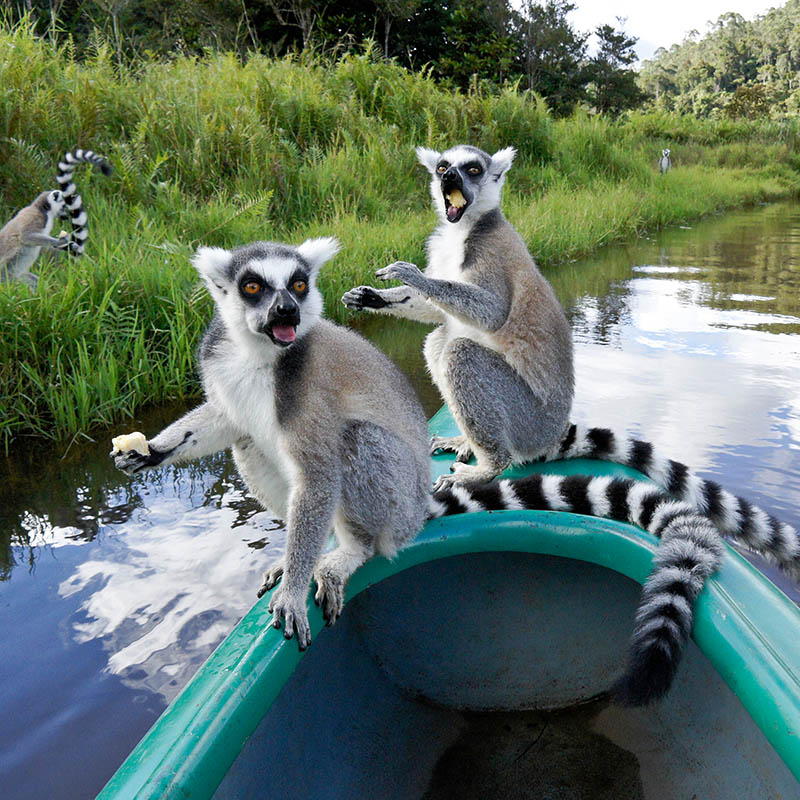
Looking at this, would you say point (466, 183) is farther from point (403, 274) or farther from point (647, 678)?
point (647, 678)

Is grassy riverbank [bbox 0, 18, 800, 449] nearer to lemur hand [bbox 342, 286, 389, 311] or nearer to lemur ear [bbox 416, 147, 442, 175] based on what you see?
lemur ear [bbox 416, 147, 442, 175]

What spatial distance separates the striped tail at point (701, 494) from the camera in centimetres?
275

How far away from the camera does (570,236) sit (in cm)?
1141

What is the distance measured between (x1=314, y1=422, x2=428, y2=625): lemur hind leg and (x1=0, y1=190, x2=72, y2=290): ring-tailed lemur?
5.29m

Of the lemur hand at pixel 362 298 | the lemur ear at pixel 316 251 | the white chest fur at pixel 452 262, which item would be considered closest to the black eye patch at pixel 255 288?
the lemur ear at pixel 316 251

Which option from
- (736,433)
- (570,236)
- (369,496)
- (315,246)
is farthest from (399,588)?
(570,236)

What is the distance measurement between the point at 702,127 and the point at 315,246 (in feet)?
104

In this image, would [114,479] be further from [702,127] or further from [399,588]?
[702,127]

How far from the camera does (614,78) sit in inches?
1355

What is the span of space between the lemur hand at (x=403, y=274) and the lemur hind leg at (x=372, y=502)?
119 centimetres

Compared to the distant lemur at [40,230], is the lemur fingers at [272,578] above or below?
below

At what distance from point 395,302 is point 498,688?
2.11 m

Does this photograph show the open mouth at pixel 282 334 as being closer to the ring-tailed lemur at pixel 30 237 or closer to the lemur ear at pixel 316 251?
the lemur ear at pixel 316 251

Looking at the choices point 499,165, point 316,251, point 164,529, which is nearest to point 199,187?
point 499,165
